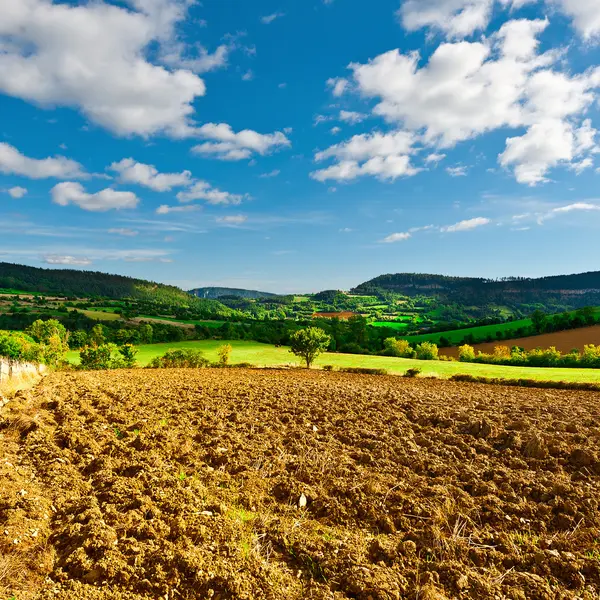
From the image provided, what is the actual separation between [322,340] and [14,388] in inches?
1320

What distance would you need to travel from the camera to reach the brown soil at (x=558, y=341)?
78.8 m

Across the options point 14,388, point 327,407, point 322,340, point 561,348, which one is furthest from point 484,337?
point 14,388

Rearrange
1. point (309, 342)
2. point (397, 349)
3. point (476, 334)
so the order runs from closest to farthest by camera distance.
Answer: point (309, 342), point (397, 349), point (476, 334)

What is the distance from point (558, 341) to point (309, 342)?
66.9m

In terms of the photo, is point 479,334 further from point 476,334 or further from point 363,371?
point 363,371

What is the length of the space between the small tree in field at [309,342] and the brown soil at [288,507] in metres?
30.1

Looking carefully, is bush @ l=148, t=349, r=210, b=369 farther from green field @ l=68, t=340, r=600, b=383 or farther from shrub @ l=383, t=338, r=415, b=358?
shrub @ l=383, t=338, r=415, b=358

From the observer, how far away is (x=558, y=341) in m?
82.4

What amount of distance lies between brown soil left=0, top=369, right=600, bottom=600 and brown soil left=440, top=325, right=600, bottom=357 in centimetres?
7739

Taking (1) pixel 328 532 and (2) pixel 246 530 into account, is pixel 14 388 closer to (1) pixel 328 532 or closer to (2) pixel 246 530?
(2) pixel 246 530

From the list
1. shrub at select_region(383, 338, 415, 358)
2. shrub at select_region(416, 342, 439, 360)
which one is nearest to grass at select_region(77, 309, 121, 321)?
shrub at select_region(383, 338, 415, 358)

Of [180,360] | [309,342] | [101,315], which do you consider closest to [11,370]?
[180,360]

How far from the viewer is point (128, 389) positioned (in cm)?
2122

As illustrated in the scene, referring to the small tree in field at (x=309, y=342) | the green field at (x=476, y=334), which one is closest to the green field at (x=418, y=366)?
the small tree in field at (x=309, y=342)
